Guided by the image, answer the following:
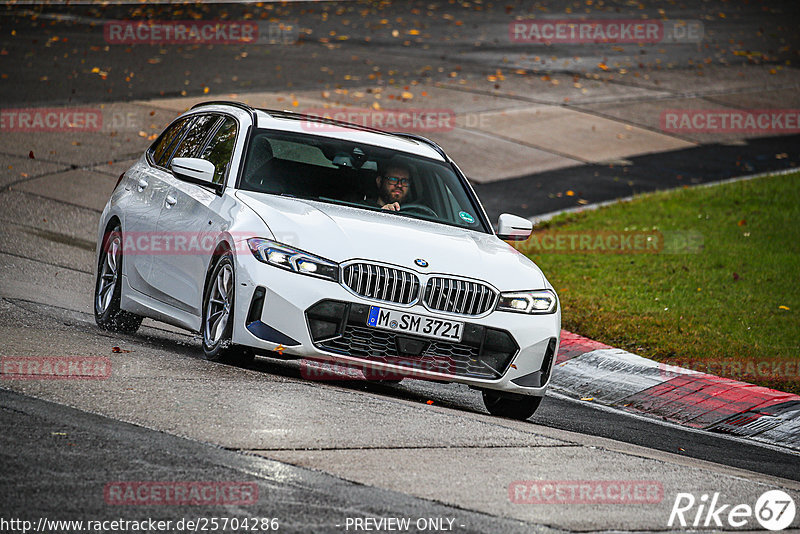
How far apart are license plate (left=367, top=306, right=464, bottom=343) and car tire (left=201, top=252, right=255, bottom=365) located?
82 cm

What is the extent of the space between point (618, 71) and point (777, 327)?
16422mm

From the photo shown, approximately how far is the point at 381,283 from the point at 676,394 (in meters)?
3.08

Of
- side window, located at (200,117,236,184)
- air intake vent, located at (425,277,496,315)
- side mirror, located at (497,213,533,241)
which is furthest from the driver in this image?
air intake vent, located at (425,277,496,315)

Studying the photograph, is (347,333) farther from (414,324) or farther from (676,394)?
(676,394)

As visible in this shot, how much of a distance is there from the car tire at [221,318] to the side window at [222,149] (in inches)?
37.4

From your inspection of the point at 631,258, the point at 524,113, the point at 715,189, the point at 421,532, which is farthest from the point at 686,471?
the point at 524,113

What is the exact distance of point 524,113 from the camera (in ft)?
72.9

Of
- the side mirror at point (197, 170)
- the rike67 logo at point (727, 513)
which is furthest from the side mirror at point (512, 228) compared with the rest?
the rike67 logo at point (727, 513)

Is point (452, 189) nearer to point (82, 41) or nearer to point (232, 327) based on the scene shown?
point (232, 327)

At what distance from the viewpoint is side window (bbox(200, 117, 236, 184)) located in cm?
887

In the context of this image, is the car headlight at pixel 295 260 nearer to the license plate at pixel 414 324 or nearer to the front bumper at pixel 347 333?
the front bumper at pixel 347 333

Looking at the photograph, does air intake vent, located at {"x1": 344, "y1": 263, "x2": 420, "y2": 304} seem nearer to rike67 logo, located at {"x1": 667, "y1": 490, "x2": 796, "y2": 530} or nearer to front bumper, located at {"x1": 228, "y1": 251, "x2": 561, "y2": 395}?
front bumper, located at {"x1": 228, "y1": 251, "x2": 561, "y2": 395}

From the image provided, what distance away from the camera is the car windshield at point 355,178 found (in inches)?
343

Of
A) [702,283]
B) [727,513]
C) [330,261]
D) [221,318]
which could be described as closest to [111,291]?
[221,318]
